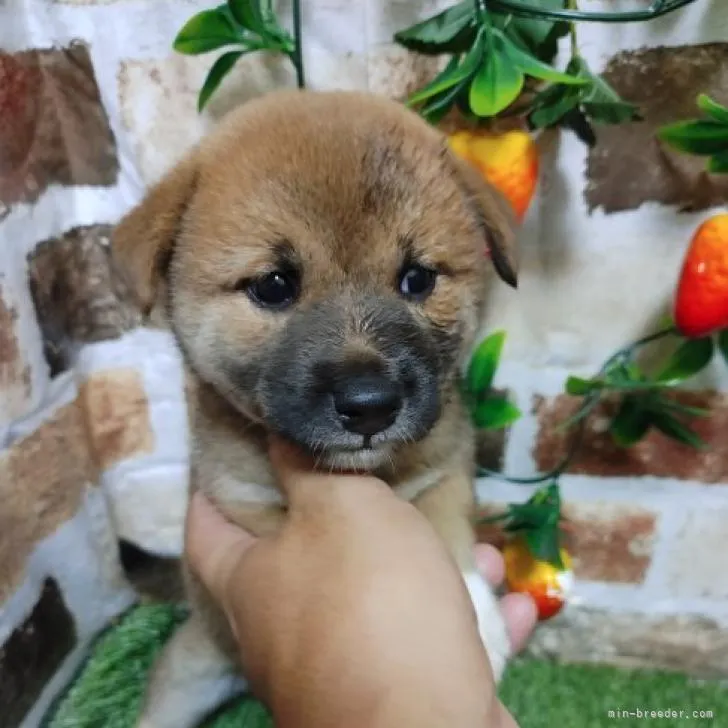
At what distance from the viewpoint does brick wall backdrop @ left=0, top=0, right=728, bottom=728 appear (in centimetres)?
125

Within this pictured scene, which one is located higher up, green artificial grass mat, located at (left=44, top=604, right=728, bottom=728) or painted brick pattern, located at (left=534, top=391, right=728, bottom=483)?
painted brick pattern, located at (left=534, top=391, right=728, bottom=483)

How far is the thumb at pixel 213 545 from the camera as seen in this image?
1111 millimetres

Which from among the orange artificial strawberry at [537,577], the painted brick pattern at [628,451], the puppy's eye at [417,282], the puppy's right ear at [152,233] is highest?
the puppy's right ear at [152,233]

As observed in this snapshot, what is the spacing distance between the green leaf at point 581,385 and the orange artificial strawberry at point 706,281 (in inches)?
7.6

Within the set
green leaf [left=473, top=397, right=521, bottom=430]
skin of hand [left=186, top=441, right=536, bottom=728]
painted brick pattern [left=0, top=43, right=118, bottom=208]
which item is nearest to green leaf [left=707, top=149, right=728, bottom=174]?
green leaf [left=473, top=397, right=521, bottom=430]

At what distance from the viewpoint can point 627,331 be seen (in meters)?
1.39

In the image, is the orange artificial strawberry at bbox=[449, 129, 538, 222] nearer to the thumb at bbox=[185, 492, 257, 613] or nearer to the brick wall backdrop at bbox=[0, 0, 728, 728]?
the brick wall backdrop at bbox=[0, 0, 728, 728]

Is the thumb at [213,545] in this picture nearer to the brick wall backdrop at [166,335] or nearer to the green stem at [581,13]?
the brick wall backdrop at [166,335]

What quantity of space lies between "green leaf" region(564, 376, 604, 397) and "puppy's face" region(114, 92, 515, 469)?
253 mm

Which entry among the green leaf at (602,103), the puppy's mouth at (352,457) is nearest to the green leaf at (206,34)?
the green leaf at (602,103)

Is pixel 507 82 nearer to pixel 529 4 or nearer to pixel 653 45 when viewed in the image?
pixel 529 4

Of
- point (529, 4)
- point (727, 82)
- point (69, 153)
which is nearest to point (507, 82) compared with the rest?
point (529, 4)

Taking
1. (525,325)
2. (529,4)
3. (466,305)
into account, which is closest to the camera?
(529,4)

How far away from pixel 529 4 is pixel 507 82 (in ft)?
0.40
